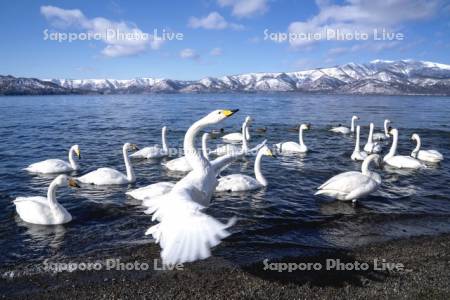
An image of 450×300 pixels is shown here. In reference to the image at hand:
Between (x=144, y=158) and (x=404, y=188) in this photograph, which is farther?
(x=144, y=158)

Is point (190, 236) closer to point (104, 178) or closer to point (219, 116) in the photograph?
point (219, 116)

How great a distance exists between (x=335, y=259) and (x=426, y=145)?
21.6 meters

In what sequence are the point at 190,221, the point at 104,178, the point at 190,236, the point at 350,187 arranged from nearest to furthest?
1. the point at 190,236
2. the point at 190,221
3. the point at 350,187
4. the point at 104,178

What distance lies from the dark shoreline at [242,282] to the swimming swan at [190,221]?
158cm

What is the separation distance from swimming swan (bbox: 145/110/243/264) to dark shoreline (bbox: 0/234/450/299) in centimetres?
158

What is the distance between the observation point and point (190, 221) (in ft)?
18.2

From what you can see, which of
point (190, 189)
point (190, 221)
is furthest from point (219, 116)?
point (190, 221)

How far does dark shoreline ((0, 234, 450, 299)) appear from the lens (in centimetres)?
711

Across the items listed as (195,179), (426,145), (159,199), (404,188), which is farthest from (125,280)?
(426,145)

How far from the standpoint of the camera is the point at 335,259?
28.2 ft

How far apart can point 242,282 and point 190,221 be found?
2690 millimetres

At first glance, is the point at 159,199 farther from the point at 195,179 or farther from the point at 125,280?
the point at 125,280

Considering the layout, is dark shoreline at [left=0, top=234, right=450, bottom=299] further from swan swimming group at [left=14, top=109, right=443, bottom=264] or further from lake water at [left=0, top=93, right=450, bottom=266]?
swan swimming group at [left=14, top=109, right=443, bottom=264]

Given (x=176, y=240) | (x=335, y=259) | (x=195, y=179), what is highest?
(x=195, y=179)
